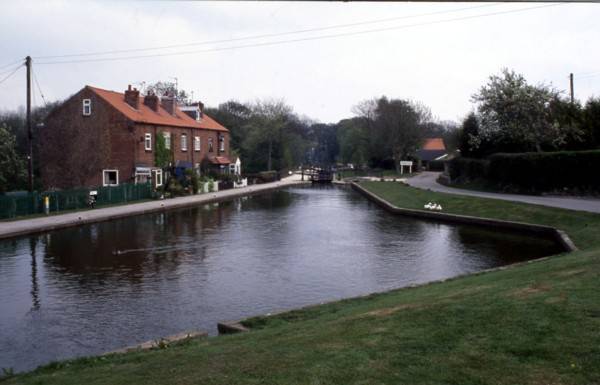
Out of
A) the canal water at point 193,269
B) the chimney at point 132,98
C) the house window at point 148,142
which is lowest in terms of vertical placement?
the canal water at point 193,269

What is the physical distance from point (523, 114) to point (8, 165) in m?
32.8

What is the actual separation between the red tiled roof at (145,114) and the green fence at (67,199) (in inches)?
234

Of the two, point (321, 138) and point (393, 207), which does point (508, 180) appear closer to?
point (393, 207)

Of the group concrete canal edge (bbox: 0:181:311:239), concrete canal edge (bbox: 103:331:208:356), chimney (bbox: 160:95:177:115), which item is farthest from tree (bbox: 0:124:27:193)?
concrete canal edge (bbox: 103:331:208:356)

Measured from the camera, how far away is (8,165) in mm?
35406

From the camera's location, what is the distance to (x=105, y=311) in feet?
38.5

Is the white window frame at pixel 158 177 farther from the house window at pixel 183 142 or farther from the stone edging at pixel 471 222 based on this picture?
the stone edging at pixel 471 222

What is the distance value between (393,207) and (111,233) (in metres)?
16.1

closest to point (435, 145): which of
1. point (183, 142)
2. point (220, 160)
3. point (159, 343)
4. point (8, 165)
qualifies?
point (220, 160)

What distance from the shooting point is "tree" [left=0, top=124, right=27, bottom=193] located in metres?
34.9

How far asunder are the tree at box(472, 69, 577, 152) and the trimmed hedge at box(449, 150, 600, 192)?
8.98ft

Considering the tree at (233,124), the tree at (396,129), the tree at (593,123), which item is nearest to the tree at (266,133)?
the tree at (233,124)

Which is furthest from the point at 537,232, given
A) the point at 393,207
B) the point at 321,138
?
the point at 321,138

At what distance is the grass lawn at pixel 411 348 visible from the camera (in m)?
5.62
